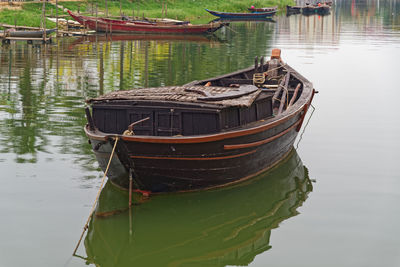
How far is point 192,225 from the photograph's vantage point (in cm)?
1161

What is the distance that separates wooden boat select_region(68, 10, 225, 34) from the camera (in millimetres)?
52312

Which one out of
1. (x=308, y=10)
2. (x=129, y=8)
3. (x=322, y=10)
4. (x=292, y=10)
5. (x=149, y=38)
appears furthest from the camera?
(x=322, y=10)

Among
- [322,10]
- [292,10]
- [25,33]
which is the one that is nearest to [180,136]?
[25,33]

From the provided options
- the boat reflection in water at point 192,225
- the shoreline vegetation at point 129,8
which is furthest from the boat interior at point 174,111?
the shoreline vegetation at point 129,8

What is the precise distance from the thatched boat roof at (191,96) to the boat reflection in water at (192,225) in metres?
1.99

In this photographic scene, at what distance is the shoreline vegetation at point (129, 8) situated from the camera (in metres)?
50.1

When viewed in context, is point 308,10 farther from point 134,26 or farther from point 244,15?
point 134,26

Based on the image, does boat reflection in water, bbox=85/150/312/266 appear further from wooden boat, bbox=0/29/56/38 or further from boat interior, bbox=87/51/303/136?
wooden boat, bbox=0/29/56/38

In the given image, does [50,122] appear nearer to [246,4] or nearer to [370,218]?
[370,218]

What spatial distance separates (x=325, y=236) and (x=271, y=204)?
6.76 feet

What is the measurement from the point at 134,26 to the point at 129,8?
1453 centimetres

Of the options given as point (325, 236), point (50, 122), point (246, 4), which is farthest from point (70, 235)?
point (246, 4)

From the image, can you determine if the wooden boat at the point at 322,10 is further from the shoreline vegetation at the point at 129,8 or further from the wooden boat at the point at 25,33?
the wooden boat at the point at 25,33

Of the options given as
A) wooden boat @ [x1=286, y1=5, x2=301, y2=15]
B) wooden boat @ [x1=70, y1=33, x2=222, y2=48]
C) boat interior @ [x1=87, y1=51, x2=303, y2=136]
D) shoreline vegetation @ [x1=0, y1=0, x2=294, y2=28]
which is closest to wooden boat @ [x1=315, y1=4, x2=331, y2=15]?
wooden boat @ [x1=286, y1=5, x2=301, y2=15]
